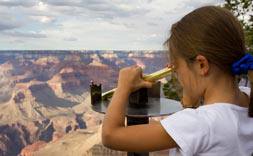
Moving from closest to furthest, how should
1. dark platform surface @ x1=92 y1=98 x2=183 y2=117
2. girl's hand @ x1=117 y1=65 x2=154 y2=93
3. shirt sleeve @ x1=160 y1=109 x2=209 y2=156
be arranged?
shirt sleeve @ x1=160 y1=109 x2=209 y2=156
girl's hand @ x1=117 y1=65 x2=154 y2=93
dark platform surface @ x1=92 y1=98 x2=183 y2=117

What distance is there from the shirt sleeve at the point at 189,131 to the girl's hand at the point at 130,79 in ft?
0.74

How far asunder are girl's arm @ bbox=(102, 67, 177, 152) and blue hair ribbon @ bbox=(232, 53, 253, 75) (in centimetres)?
27

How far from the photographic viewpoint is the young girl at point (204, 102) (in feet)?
4.04

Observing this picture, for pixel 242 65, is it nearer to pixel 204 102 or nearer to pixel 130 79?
pixel 204 102

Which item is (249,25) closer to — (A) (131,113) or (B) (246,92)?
(A) (131,113)

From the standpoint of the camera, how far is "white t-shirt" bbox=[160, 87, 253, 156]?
47.9 inches

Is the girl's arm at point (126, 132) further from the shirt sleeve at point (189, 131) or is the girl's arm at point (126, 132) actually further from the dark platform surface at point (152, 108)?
the dark platform surface at point (152, 108)

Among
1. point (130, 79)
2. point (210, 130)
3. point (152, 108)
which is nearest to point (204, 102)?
point (210, 130)

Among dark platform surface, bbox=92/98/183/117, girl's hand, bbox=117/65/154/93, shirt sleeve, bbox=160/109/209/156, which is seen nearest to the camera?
shirt sleeve, bbox=160/109/209/156

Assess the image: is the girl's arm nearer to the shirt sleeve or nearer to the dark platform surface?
the shirt sleeve

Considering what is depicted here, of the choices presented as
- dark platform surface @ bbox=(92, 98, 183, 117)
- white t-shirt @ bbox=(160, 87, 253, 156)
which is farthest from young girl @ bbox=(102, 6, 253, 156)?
dark platform surface @ bbox=(92, 98, 183, 117)

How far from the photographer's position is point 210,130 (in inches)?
48.4

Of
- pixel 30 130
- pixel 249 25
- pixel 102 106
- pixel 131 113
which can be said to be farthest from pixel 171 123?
pixel 30 130

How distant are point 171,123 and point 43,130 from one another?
79.6 feet
